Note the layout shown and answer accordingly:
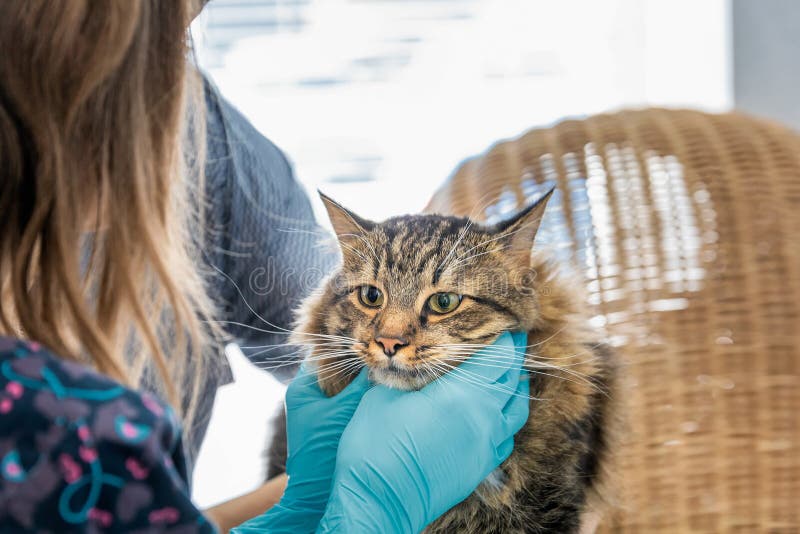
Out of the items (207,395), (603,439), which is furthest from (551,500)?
(207,395)

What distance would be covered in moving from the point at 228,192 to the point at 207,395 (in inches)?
Answer: 15.3

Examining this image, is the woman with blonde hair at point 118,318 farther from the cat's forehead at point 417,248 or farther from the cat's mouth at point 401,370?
the cat's forehead at point 417,248

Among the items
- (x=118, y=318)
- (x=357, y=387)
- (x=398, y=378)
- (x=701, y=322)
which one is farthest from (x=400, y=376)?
(x=701, y=322)

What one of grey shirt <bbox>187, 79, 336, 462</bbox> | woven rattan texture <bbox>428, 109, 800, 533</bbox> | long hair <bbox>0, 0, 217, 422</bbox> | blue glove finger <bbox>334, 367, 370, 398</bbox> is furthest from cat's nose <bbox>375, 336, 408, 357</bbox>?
woven rattan texture <bbox>428, 109, 800, 533</bbox>

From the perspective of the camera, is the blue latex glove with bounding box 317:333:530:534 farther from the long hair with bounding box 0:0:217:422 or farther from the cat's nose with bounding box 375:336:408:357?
the long hair with bounding box 0:0:217:422

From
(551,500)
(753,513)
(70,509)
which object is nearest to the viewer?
→ (70,509)

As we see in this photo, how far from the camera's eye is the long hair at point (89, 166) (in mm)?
592

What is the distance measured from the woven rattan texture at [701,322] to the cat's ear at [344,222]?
13.7 inches

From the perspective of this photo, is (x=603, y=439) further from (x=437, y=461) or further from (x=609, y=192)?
(x=609, y=192)

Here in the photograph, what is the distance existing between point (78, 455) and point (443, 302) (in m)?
0.51

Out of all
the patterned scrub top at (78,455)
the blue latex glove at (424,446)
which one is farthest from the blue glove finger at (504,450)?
the patterned scrub top at (78,455)

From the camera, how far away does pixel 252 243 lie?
1.21 meters

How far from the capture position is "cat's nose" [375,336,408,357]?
819mm

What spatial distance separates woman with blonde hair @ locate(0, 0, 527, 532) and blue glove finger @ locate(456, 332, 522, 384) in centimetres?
1
